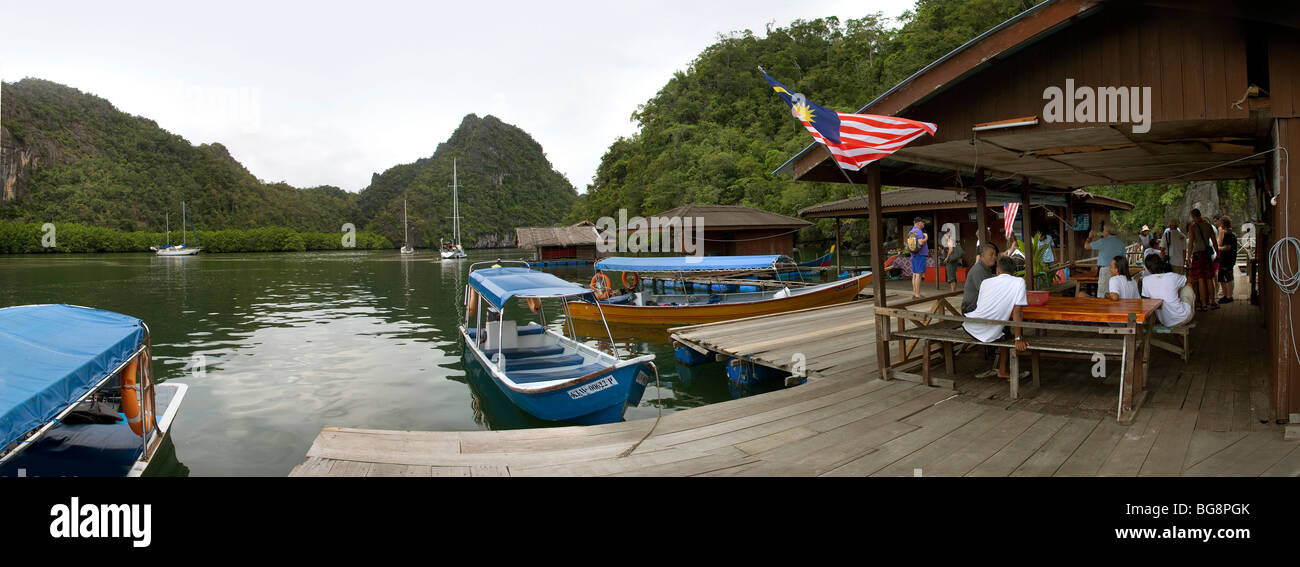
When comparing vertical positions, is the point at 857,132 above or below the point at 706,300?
above

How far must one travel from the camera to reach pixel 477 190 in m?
137

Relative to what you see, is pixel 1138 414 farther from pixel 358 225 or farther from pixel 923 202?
pixel 358 225

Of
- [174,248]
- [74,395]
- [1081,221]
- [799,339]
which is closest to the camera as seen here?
[74,395]

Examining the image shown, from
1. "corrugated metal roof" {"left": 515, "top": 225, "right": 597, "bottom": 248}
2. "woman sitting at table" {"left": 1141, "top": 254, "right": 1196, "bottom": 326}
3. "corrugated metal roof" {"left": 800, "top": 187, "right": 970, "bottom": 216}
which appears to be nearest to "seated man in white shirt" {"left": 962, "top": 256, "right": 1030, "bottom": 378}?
"woman sitting at table" {"left": 1141, "top": 254, "right": 1196, "bottom": 326}

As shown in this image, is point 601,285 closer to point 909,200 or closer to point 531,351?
Answer: point 531,351

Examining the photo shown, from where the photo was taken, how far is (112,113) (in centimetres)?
12112

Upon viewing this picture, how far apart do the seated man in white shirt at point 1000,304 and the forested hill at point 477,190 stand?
381ft

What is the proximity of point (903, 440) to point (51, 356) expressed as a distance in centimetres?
753

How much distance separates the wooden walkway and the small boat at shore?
9881 millimetres

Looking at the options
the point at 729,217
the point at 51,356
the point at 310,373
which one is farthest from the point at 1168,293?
the point at 729,217

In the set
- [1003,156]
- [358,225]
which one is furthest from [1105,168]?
[358,225]

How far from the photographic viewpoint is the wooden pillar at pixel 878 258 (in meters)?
6.99

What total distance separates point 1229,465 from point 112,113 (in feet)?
535

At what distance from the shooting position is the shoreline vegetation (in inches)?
3211
